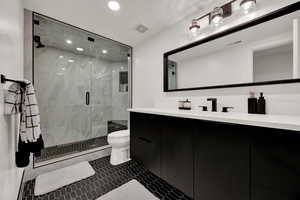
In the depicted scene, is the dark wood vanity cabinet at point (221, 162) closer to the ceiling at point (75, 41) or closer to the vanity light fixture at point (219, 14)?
the vanity light fixture at point (219, 14)

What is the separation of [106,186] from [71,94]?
2.13 meters

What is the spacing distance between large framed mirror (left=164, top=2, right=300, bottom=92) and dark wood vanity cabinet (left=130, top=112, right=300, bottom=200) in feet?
2.13

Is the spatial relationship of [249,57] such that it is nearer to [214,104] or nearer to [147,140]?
[214,104]

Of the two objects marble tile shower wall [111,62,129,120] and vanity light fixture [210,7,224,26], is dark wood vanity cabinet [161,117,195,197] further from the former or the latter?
marble tile shower wall [111,62,129,120]

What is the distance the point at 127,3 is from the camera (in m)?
1.52

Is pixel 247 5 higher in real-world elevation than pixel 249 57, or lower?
higher

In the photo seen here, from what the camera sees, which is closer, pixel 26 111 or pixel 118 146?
pixel 26 111

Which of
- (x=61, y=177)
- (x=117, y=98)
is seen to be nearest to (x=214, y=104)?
(x=61, y=177)

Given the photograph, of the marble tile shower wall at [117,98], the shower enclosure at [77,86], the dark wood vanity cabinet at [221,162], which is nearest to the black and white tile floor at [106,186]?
the dark wood vanity cabinet at [221,162]

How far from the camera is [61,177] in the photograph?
157 cm

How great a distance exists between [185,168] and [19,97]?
4.53 ft

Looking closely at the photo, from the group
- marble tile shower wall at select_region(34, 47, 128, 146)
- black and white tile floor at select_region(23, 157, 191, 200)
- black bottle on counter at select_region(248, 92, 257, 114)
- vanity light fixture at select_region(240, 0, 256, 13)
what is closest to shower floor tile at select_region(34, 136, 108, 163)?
marble tile shower wall at select_region(34, 47, 128, 146)

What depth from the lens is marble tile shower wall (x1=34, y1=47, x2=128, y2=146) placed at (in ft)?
7.88

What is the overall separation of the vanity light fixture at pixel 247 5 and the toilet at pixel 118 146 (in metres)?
2.13
